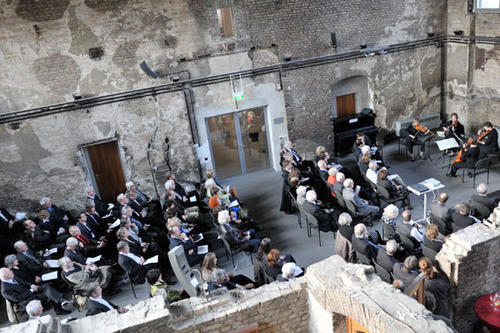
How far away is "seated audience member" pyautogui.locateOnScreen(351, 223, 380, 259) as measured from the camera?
7805 millimetres

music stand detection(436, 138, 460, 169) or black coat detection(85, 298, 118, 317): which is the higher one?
black coat detection(85, 298, 118, 317)

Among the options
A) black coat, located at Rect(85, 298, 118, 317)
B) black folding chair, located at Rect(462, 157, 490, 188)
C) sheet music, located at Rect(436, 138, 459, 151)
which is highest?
black coat, located at Rect(85, 298, 118, 317)

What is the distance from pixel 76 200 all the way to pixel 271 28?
738 cm

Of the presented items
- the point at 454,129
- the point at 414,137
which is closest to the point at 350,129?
the point at 414,137

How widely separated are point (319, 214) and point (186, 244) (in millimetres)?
2911

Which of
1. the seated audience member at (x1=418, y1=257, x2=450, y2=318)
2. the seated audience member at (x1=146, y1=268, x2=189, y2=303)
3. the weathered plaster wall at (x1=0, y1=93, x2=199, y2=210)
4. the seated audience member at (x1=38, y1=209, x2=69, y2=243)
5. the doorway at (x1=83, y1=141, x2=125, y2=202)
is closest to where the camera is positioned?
the seated audience member at (x1=418, y1=257, x2=450, y2=318)

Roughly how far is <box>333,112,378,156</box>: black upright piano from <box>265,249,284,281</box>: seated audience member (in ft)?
25.9

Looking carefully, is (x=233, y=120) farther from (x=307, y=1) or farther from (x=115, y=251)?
(x=115, y=251)

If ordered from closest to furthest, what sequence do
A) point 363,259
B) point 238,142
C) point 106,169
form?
point 363,259 < point 106,169 < point 238,142

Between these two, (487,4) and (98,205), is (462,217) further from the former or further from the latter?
(98,205)

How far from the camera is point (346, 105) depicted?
15008 mm

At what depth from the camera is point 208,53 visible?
12.5 meters

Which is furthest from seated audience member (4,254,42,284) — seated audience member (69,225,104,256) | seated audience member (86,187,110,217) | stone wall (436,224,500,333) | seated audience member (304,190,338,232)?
stone wall (436,224,500,333)

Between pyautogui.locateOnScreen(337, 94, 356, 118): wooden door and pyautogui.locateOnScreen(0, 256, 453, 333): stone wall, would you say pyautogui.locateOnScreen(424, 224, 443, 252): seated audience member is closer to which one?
pyautogui.locateOnScreen(0, 256, 453, 333): stone wall
